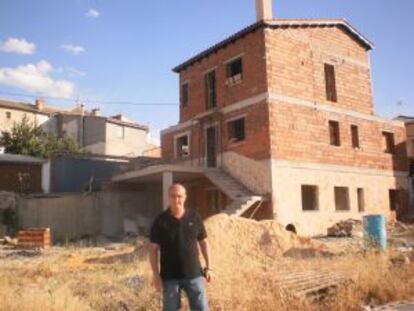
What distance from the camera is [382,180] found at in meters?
25.6

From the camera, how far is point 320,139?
22.6 m

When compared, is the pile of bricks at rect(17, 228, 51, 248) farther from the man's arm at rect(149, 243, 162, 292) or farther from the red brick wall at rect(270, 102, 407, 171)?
the man's arm at rect(149, 243, 162, 292)

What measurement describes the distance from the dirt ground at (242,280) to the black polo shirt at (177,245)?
6.36ft

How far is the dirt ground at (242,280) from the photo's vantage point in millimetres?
7262

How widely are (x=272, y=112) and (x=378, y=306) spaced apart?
14125 millimetres

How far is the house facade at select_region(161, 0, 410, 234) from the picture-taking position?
21109 millimetres

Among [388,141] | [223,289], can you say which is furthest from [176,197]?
[388,141]

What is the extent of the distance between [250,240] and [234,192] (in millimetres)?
6236

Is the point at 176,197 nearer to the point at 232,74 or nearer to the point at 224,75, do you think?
the point at 232,74

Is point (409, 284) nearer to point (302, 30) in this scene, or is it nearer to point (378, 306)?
point (378, 306)

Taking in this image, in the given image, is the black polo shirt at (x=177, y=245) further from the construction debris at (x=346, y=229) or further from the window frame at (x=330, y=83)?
the window frame at (x=330, y=83)

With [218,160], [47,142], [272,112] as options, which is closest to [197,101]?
[218,160]

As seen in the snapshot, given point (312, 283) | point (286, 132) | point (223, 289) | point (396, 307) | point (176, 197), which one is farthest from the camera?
point (286, 132)

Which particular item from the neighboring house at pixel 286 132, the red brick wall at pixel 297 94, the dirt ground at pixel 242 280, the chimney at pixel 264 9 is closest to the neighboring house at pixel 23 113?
the neighboring house at pixel 286 132
